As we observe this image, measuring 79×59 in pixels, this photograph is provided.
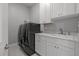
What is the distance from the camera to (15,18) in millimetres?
881

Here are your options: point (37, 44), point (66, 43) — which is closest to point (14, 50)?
point (37, 44)

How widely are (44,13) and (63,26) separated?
30 centimetres

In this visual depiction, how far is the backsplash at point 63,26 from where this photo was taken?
2.83 feet

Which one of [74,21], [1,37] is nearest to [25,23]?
[1,37]

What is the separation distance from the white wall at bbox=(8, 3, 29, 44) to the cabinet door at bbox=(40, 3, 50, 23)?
190 mm

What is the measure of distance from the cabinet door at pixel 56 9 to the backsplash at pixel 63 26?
12 centimetres

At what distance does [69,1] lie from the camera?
88 cm

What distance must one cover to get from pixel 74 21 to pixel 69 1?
270 millimetres

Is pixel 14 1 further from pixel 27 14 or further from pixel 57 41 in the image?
pixel 57 41

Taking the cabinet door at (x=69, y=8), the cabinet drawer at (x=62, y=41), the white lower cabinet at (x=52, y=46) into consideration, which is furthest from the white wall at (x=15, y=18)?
the cabinet door at (x=69, y=8)

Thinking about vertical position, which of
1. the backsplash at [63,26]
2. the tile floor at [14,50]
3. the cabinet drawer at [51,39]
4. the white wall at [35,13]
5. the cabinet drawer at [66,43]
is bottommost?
the tile floor at [14,50]

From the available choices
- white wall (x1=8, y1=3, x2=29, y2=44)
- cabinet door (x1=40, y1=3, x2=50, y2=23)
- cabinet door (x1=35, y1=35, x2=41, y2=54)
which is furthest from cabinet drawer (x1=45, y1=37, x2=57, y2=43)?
white wall (x1=8, y1=3, x2=29, y2=44)

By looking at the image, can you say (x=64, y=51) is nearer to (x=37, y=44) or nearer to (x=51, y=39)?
(x=51, y=39)

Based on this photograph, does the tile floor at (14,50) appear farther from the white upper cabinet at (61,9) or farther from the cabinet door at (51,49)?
the white upper cabinet at (61,9)
